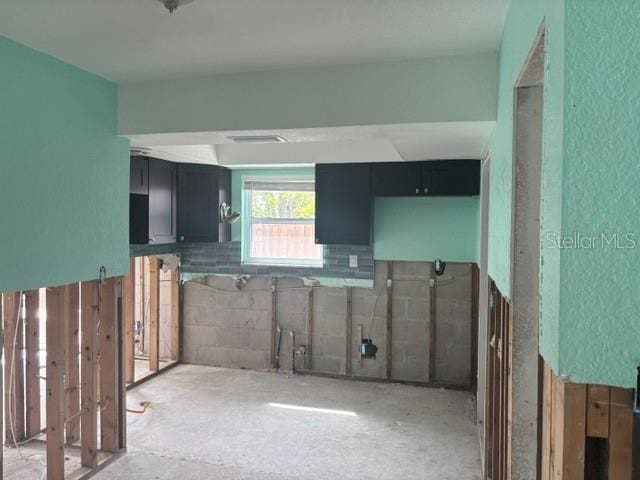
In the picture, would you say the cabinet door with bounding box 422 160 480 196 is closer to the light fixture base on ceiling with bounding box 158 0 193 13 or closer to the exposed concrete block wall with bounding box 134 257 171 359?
the light fixture base on ceiling with bounding box 158 0 193 13

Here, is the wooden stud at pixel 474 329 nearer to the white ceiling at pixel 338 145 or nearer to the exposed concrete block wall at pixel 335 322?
the exposed concrete block wall at pixel 335 322

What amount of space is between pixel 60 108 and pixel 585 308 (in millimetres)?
2794

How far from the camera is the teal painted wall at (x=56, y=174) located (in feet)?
7.59

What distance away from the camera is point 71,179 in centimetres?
270

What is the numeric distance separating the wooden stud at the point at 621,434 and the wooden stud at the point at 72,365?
3199mm

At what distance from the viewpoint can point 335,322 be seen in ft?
17.1

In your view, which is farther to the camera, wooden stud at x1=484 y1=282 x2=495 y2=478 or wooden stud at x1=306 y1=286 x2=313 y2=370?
wooden stud at x1=306 y1=286 x2=313 y2=370

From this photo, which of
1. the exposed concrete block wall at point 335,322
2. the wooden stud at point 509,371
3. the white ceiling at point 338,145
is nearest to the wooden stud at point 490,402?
the wooden stud at point 509,371

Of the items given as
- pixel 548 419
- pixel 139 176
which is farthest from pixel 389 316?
pixel 548 419

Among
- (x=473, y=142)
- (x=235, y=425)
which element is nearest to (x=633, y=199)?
(x=473, y=142)

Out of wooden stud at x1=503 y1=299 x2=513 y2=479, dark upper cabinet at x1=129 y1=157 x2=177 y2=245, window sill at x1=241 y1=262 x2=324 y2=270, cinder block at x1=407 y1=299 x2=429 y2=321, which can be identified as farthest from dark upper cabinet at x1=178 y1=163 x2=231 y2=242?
wooden stud at x1=503 y1=299 x2=513 y2=479

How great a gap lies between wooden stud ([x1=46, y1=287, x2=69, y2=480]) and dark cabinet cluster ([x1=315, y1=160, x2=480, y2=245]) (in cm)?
259

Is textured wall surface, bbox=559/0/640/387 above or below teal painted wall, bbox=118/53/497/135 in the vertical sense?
below

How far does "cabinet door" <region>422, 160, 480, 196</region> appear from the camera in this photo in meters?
4.31
